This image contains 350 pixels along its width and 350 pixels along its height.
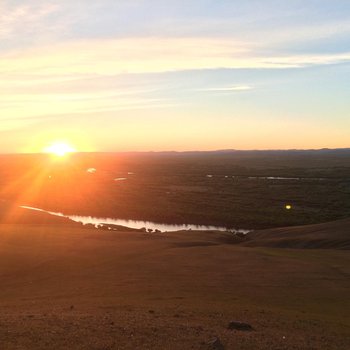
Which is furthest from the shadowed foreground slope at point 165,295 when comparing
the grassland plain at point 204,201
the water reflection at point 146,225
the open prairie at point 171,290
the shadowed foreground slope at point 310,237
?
the grassland plain at point 204,201

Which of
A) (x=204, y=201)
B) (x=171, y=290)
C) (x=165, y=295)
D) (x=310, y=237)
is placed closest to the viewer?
(x=165, y=295)

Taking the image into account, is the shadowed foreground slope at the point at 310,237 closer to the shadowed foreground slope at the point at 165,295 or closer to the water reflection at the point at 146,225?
the shadowed foreground slope at the point at 165,295

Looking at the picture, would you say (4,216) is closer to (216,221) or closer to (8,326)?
(216,221)

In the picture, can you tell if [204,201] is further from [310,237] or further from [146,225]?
[310,237]

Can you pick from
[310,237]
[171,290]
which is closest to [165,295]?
[171,290]

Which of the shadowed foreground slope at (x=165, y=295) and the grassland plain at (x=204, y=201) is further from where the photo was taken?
the grassland plain at (x=204, y=201)

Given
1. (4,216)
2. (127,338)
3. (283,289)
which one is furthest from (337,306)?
(4,216)

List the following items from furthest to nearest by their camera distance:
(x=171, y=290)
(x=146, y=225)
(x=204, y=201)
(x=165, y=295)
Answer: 1. (x=204, y=201)
2. (x=146, y=225)
3. (x=171, y=290)
4. (x=165, y=295)

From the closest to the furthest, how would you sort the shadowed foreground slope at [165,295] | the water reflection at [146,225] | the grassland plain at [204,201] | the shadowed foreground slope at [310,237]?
the shadowed foreground slope at [165,295], the shadowed foreground slope at [310,237], the water reflection at [146,225], the grassland plain at [204,201]
